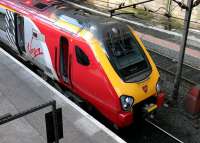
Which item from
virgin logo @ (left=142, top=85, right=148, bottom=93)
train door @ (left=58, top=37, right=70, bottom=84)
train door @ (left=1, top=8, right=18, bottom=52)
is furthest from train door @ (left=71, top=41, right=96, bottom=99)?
train door @ (left=1, top=8, right=18, bottom=52)

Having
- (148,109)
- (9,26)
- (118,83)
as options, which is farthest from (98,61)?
(9,26)

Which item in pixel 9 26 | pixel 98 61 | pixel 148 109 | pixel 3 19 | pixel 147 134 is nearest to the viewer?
pixel 98 61

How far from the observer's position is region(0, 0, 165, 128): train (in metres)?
8.21

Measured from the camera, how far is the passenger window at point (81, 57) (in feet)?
28.3

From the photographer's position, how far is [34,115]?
8.71 meters

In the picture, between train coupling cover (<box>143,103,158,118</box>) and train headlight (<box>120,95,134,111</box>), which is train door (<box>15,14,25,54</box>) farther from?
train coupling cover (<box>143,103,158,118</box>)

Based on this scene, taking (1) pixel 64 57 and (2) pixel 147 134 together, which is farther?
(1) pixel 64 57

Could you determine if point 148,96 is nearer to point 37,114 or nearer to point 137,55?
point 137,55

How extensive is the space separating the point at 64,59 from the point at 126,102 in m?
2.62

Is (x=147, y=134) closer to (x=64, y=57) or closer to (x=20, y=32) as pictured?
(x=64, y=57)

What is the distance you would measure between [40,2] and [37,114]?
15.0 ft

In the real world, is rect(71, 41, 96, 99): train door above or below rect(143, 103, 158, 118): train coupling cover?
above

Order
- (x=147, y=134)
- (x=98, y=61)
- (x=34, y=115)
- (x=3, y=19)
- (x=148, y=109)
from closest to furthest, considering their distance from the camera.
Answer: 1. (x=98, y=61)
2. (x=148, y=109)
3. (x=34, y=115)
4. (x=147, y=134)
5. (x=3, y=19)

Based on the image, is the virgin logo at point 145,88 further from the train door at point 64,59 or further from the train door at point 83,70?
the train door at point 64,59
